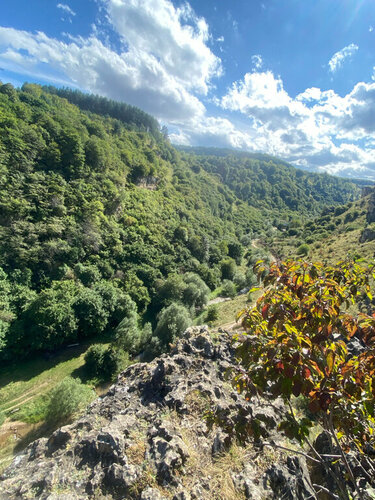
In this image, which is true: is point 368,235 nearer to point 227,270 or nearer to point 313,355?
point 227,270

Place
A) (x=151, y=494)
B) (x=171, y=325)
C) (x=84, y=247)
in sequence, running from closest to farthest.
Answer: (x=151, y=494) < (x=171, y=325) < (x=84, y=247)

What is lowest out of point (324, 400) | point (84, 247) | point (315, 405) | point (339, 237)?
point (84, 247)

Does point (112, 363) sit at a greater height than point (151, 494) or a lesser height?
lesser

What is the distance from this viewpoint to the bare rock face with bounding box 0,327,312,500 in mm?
6719

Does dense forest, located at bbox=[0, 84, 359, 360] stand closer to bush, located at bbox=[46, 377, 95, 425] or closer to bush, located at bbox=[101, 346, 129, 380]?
bush, located at bbox=[101, 346, 129, 380]

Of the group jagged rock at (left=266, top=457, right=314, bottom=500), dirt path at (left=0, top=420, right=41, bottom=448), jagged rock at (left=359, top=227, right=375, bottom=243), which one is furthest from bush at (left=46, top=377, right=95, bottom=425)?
jagged rock at (left=359, top=227, right=375, bottom=243)

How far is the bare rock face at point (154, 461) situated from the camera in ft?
22.0

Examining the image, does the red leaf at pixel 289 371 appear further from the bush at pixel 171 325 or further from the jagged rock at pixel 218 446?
the bush at pixel 171 325

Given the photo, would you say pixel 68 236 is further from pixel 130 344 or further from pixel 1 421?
pixel 1 421

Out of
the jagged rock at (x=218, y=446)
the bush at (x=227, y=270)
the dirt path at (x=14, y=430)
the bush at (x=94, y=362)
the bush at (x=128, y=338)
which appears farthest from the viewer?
the bush at (x=227, y=270)

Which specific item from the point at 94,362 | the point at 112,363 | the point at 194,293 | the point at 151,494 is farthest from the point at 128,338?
the point at 151,494

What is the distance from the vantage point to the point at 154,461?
24.5 ft

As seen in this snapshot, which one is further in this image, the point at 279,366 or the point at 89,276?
the point at 89,276

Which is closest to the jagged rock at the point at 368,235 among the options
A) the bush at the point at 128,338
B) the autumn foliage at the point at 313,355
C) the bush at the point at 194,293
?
the bush at the point at 194,293
